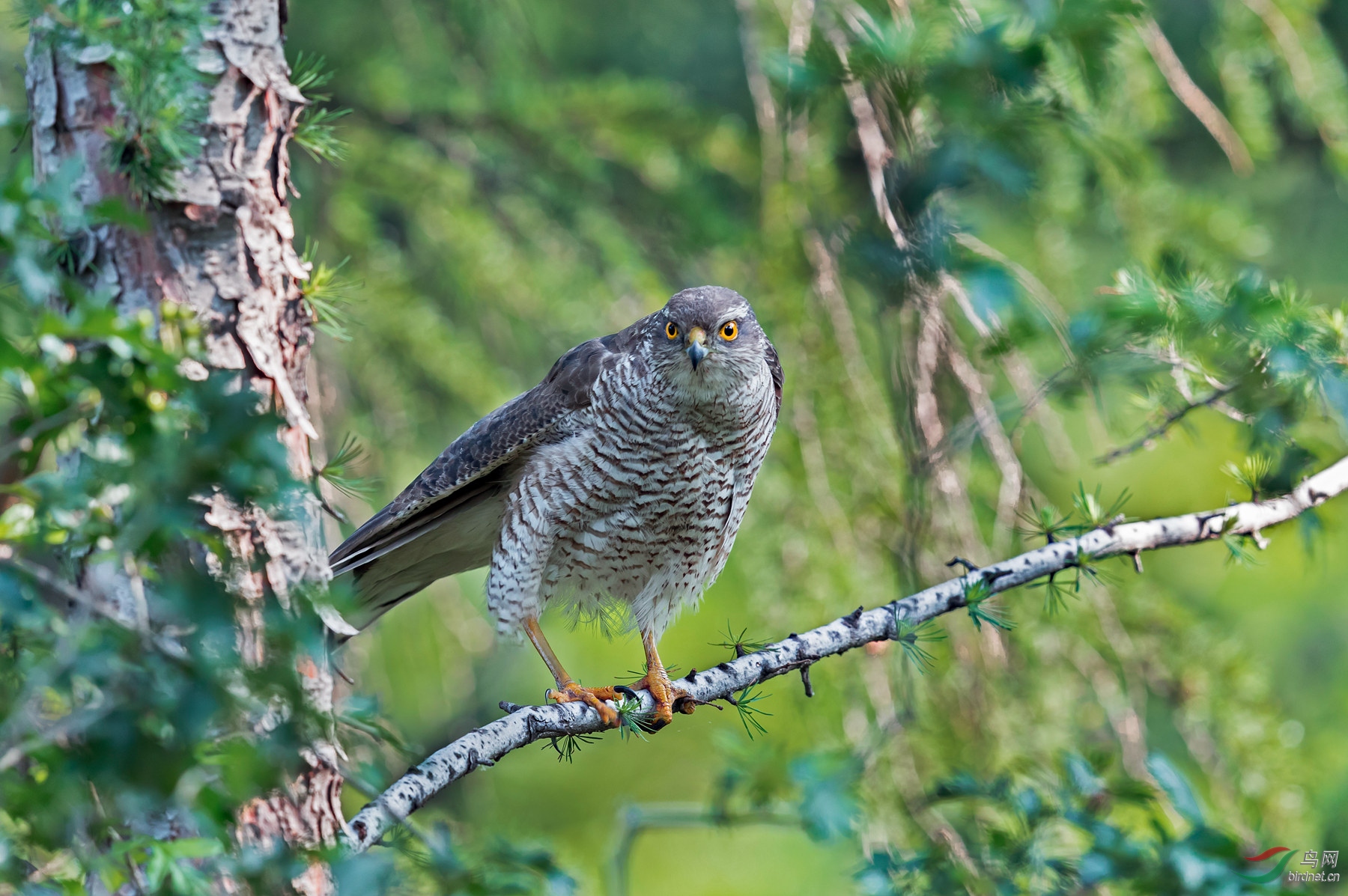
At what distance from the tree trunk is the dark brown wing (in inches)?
23.9

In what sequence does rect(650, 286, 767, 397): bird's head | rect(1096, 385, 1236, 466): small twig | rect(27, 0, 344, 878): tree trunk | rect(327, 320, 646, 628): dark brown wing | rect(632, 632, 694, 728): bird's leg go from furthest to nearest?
1. rect(327, 320, 646, 628): dark brown wing
2. rect(650, 286, 767, 397): bird's head
3. rect(632, 632, 694, 728): bird's leg
4. rect(27, 0, 344, 878): tree trunk
5. rect(1096, 385, 1236, 466): small twig

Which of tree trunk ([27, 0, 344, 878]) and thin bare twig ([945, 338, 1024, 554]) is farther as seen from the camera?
thin bare twig ([945, 338, 1024, 554])

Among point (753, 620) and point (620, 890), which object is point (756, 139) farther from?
point (620, 890)

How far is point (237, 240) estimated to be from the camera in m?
2.10

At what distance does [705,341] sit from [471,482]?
79 centimetres

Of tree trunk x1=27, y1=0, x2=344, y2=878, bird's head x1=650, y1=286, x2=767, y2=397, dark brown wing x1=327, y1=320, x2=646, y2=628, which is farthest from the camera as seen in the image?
dark brown wing x1=327, y1=320, x2=646, y2=628

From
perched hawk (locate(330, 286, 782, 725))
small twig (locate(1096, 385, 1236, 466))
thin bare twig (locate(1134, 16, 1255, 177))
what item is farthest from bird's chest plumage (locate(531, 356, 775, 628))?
thin bare twig (locate(1134, 16, 1255, 177))

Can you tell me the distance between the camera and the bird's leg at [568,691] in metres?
2.35

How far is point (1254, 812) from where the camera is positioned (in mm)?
2662

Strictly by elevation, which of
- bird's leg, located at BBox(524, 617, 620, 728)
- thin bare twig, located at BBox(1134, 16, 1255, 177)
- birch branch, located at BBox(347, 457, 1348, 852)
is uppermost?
thin bare twig, located at BBox(1134, 16, 1255, 177)

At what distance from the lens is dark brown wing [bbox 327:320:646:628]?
9.04 ft

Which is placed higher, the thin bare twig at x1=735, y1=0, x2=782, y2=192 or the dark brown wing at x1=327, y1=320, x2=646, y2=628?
the thin bare twig at x1=735, y1=0, x2=782, y2=192

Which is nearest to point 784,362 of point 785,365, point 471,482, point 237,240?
point 785,365

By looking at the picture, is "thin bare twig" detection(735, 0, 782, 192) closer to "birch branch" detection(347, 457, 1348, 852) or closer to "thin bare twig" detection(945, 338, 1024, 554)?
"thin bare twig" detection(945, 338, 1024, 554)
